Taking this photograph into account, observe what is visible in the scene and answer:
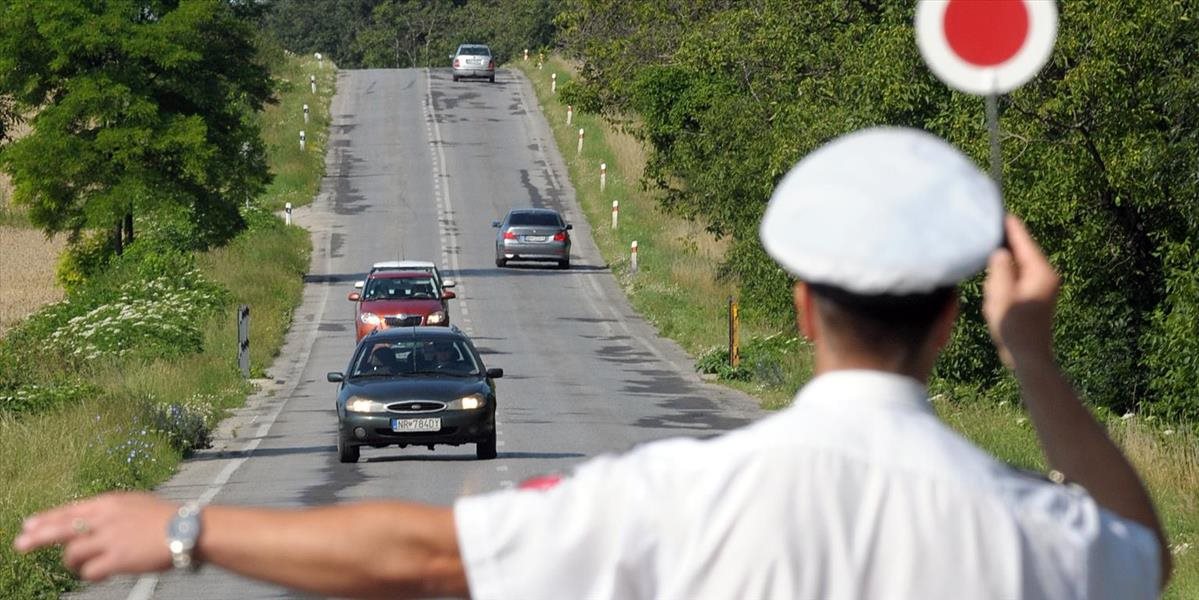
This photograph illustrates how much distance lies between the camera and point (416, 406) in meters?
21.0

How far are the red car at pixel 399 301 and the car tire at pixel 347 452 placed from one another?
1198 centimetres

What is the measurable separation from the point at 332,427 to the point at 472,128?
171 feet

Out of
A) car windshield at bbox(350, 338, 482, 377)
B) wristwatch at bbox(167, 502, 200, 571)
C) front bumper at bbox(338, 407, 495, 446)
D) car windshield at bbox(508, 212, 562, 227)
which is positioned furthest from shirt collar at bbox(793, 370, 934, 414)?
car windshield at bbox(508, 212, 562, 227)

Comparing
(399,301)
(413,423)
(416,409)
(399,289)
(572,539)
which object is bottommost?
(399,301)

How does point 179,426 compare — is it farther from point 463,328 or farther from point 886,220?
point 886,220

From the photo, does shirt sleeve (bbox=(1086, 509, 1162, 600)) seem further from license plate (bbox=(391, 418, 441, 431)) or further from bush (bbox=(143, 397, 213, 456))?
bush (bbox=(143, 397, 213, 456))

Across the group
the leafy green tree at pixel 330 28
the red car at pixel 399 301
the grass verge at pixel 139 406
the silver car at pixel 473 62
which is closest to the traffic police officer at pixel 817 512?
the grass verge at pixel 139 406

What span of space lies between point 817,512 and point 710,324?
38.3m

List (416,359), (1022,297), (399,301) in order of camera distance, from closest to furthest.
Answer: (1022,297) < (416,359) < (399,301)

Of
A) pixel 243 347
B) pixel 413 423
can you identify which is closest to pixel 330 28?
pixel 243 347

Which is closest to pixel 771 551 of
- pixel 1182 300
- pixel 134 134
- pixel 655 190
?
pixel 1182 300

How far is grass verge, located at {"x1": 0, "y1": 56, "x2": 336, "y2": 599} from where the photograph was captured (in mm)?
15195

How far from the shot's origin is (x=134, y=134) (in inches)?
1743

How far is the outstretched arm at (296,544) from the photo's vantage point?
2402mm
